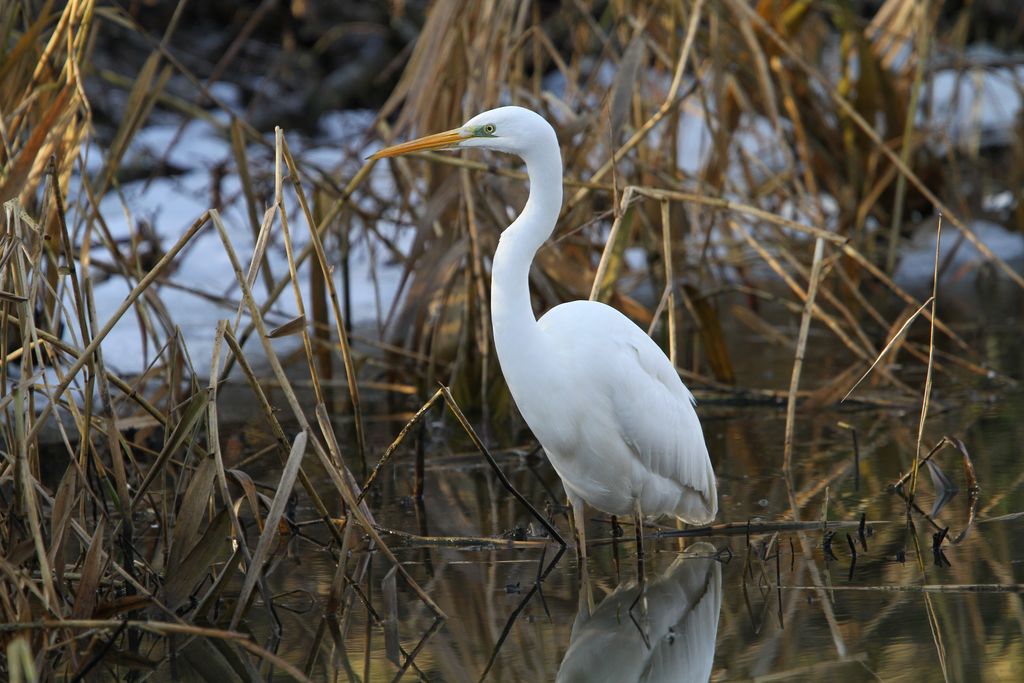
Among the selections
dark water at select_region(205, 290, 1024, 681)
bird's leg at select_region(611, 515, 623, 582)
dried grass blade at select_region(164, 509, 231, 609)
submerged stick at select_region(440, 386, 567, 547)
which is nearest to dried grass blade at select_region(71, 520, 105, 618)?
dried grass blade at select_region(164, 509, 231, 609)

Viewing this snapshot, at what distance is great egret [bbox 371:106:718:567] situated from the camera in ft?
10.3

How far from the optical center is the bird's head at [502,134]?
3.11 meters

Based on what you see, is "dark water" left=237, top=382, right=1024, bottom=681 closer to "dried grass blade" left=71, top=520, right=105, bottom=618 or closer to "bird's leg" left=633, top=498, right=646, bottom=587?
"bird's leg" left=633, top=498, right=646, bottom=587

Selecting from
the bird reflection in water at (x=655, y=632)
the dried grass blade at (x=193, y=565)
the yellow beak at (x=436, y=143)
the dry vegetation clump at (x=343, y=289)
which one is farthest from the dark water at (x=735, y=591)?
the yellow beak at (x=436, y=143)

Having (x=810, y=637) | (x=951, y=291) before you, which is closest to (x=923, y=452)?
(x=810, y=637)

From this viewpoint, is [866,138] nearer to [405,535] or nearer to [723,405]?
[723,405]

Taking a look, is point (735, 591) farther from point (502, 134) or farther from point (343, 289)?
point (343, 289)

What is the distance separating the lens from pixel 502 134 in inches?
124

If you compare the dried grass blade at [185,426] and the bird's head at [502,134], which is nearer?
the dried grass blade at [185,426]

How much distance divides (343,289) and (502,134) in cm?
304

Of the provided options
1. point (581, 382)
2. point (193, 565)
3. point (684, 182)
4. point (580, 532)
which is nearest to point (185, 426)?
point (193, 565)

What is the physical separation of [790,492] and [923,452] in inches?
19.8

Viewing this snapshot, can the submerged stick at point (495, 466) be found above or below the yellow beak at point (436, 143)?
below

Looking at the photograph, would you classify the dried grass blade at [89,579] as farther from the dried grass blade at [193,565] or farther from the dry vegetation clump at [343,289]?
the dried grass blade at [193,565]
